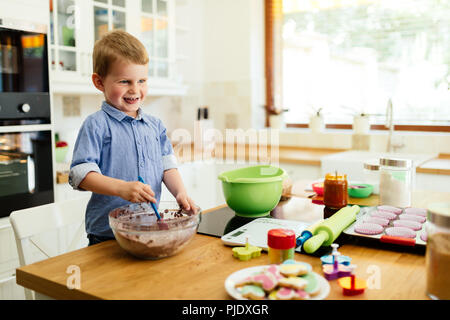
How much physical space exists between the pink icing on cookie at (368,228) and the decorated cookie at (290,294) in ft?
1.32

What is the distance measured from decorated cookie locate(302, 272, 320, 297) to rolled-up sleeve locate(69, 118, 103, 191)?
1.90ft

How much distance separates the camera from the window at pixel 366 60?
9.67ft

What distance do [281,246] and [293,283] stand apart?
0.52 ft

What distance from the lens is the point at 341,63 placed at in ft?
10.9

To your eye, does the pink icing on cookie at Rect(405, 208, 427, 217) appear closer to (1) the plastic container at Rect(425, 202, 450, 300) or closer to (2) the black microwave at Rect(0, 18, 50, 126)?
(1) the plastic container at Rect(425, 202, 450, 300)

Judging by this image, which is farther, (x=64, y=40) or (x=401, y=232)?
(x=64, y=40)

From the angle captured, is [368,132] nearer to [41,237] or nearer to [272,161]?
[272,161]

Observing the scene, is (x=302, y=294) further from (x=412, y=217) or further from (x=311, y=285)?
(x=412, y=217)

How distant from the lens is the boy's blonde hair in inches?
44.5

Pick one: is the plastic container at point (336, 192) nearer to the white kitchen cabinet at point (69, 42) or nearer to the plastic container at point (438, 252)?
the plastic container at point (438, 252)

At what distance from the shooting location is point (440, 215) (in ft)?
2.35

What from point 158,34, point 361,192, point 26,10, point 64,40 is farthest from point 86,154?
point 158,34

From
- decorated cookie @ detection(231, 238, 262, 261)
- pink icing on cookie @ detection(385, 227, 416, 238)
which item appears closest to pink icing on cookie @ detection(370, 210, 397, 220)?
pink icing on cookie @ detection(385, 227, 416, 238)

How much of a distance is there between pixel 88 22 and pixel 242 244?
6.43 feet
